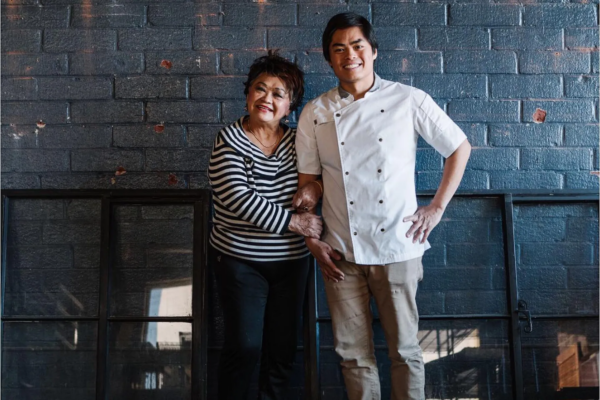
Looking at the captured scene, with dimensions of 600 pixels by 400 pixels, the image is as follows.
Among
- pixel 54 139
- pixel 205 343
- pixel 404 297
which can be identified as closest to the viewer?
pixel 404 297

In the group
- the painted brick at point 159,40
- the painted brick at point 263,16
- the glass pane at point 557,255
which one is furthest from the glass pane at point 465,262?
the painted brick at point 159,40

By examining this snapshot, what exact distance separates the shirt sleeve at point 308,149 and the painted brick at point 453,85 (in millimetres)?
653

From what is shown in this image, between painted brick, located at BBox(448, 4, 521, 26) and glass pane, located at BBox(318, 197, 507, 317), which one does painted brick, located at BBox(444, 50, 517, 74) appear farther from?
glass pane, located at BBox(318, 197, 507, 317)

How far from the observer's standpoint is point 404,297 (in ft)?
6.73

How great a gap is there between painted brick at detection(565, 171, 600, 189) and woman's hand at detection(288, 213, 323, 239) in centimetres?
126

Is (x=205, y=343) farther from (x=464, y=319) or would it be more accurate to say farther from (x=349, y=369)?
(x=464, y=319)

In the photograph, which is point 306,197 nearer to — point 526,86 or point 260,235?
point 260,235

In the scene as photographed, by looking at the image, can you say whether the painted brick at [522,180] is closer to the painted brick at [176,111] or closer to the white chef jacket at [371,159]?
the white chef jacket at [371,159]

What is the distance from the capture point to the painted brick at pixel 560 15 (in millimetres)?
2570

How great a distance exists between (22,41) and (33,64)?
0.12 meters

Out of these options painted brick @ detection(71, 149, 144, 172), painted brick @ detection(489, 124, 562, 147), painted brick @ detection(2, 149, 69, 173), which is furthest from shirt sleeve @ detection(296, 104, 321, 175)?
painted brick @ detection(2, 149, 69, 173)

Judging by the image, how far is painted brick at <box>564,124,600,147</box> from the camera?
8.42 feet

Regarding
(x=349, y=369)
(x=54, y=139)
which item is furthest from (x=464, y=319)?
(x=54, y=139)

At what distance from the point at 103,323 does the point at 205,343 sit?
1.50 ft
